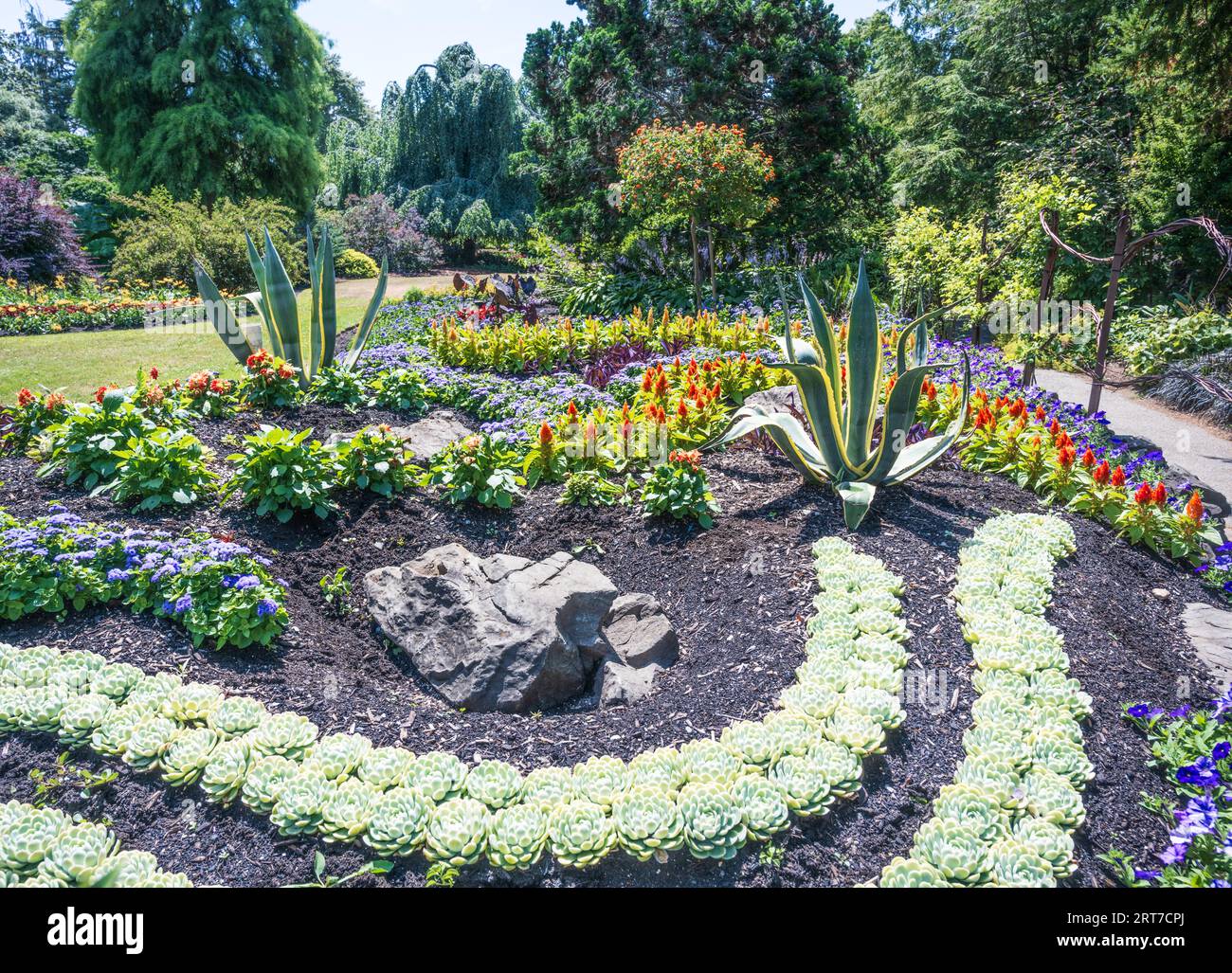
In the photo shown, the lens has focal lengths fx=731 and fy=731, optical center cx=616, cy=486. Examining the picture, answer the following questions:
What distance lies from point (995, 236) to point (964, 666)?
6.57 meters

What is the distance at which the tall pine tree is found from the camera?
1662 cm

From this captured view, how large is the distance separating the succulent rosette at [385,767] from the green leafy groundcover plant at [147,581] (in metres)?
0.83

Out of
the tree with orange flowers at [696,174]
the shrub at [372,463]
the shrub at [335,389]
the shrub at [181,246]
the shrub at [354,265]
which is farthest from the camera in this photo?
the shrub at [354,265]

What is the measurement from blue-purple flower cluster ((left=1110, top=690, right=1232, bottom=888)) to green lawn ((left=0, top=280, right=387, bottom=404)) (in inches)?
292

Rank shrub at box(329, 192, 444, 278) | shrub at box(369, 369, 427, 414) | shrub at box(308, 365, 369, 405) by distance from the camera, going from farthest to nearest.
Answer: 1. shrub at box(329, 192, 444, 278)
2. shrub at box(369, 369, 427, 414)
3. shrub at box(308, 365, 369, 405)

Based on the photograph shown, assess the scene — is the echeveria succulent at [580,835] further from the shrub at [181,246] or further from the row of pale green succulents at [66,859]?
the shrub at [181,246]

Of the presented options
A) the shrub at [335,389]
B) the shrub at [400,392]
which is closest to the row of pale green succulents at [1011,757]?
the shrub at [400,392]

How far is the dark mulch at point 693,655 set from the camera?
80.9 inches

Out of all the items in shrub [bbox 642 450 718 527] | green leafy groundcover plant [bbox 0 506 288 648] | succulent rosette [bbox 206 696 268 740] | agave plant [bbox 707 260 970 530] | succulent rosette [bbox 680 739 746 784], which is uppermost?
agave plant [bbox 707 260 970 530]

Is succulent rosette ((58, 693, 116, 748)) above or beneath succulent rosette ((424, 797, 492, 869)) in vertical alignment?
above

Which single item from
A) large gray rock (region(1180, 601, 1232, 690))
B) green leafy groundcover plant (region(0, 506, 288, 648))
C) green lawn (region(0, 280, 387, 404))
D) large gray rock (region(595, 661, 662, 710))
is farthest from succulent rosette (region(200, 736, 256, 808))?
green lawn (region(0, 280, 387, 404))

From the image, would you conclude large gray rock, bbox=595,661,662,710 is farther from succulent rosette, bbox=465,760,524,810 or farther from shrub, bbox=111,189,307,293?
shrub, bbox=111,189,307,293

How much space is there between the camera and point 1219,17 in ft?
26.4
